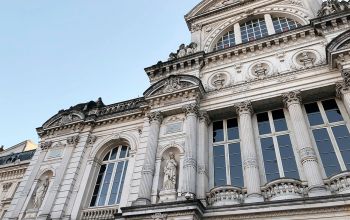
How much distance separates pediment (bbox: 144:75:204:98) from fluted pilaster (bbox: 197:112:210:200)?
1.58 m

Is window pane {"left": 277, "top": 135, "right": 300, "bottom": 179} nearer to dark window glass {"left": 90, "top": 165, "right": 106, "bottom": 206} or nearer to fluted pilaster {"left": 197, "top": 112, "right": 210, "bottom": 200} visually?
A: fluted pilaster {"left": 197, "top": 112, "right": 210, "bottom": 200}

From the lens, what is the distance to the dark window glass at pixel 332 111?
1301 centimetres

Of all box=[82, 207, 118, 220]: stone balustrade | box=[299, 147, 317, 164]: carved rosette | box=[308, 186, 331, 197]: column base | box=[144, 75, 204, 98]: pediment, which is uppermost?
box=[144, 75, 204, 98]: pediment

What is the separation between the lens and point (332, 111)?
13367mm

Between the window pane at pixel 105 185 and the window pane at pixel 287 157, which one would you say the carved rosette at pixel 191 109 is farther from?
the window pane at pixel 105 185

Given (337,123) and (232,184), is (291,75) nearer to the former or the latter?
(337,123)

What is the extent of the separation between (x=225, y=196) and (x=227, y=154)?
2478 mm

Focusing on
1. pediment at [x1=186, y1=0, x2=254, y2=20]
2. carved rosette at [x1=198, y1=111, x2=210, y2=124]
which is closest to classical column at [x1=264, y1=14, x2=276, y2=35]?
pediment at [x1=186, y1=0, x2=254, y2=20]

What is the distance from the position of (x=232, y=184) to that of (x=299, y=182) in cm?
264

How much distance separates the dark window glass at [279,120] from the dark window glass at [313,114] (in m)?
1.06

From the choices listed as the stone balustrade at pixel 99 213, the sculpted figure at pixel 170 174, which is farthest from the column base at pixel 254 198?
the stone balustrade at pixel 99 213

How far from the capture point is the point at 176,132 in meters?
14.7

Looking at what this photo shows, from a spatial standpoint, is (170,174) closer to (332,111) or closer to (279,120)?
(279,120)

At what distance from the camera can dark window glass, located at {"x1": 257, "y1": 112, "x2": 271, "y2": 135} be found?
1399cm
